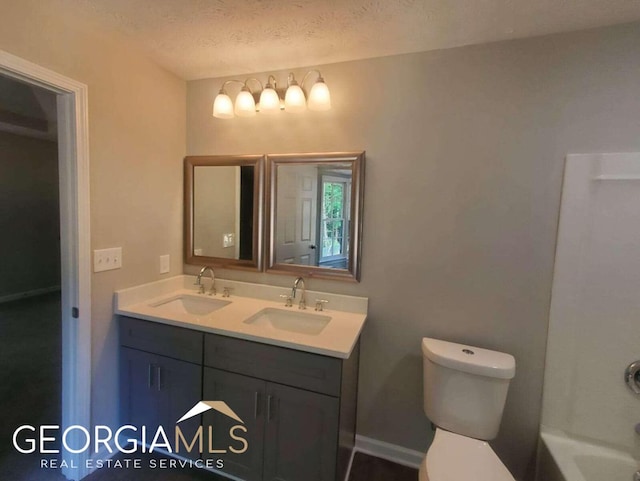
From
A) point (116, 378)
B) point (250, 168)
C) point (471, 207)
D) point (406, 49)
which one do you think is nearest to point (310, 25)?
point (406, 49)

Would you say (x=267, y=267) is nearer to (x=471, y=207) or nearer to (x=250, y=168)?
(x=250, y=168)

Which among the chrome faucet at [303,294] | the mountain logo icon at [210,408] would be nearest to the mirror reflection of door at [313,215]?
the chrome faucet at [303,294]

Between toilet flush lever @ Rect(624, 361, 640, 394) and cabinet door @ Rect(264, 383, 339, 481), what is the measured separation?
137cm

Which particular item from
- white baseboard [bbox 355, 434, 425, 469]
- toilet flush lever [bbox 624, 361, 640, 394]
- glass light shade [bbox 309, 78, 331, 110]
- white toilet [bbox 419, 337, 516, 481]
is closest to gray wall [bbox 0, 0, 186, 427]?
glass light shade [bbox 309, 78, 331, 110]

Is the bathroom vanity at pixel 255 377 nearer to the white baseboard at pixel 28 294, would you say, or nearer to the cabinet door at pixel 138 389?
the cabinet door at pixel 138 389

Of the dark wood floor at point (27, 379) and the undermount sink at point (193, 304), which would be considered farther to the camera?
the undermount sink at point (193, 304)

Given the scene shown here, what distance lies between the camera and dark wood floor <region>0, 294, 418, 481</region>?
5.32ft

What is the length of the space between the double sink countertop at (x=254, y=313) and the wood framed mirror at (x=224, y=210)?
Answer: 7.3 inches

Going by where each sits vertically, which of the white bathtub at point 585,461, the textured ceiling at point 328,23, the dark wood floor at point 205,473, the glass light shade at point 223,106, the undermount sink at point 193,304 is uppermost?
the textured ceiling at point 328,23

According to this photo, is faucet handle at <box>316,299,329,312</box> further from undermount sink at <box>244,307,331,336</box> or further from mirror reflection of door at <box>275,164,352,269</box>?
mirror reflection of door at <box>275,164,352,269</box>

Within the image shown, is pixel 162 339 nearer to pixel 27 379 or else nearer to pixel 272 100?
pixel 272 100

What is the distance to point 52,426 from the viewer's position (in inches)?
73.9

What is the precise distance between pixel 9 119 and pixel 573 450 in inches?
236

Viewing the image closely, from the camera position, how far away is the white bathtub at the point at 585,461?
4.57ft
